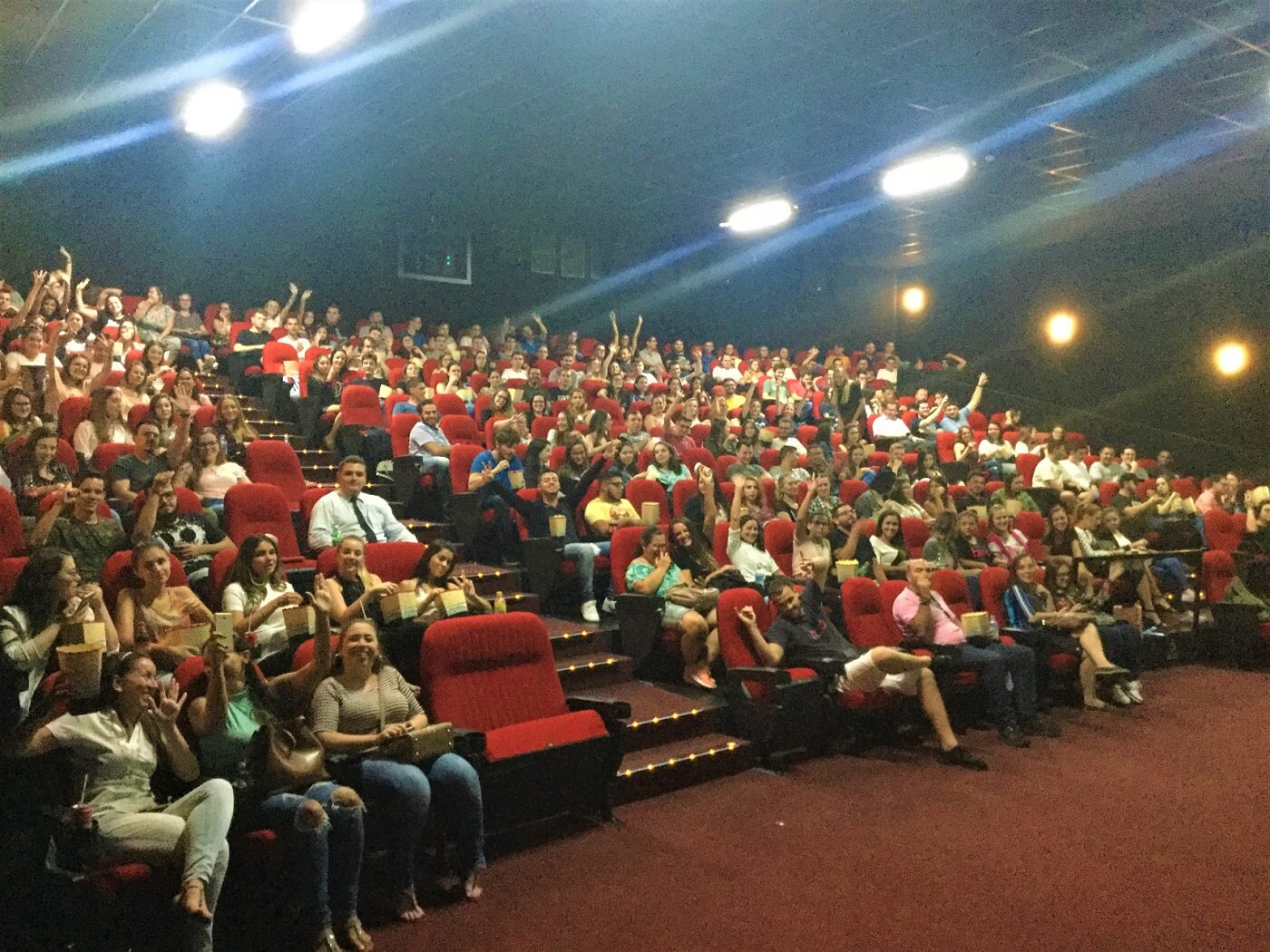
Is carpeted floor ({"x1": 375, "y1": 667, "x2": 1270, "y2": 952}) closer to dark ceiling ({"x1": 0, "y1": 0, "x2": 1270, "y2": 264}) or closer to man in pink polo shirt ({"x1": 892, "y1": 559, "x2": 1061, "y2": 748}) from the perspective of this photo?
man in pink polo shirt ({"x1": 892, "y1": 559, "x2": 1061, "y2": 748})

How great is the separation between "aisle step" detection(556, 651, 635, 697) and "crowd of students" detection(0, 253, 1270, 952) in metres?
0.27

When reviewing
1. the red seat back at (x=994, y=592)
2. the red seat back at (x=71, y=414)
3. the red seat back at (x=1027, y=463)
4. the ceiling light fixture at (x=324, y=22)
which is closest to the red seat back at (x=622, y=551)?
the red seat back at (x=994, y=592)

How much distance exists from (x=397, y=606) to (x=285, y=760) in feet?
2.68

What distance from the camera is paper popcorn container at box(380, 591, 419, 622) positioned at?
3231 millimetres

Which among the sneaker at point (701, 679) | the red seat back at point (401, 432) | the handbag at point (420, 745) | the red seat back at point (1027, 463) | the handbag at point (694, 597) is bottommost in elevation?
the sneaker at point (701, 679)

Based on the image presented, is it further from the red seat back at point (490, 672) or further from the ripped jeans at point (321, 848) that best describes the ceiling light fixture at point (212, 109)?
the ripped jeans at point (321, 848)

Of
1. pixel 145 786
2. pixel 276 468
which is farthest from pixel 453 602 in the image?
pixel 276 468

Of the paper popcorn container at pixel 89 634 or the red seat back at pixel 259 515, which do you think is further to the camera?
the red seat back at pixel 259 515

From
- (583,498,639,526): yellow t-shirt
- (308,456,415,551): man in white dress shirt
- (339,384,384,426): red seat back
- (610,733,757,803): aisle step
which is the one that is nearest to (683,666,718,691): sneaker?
(610,733,757,803): aisle step

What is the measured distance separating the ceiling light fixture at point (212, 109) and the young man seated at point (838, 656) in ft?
18.0

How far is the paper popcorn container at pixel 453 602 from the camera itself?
3.35 meters

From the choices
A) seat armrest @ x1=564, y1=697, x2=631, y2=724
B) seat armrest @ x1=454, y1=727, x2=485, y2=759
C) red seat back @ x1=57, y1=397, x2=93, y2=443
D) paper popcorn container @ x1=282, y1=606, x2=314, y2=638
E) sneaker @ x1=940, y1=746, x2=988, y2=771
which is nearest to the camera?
seat armrest @ x1=454, y1=727, x2=485, y2=759

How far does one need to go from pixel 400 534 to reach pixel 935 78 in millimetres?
4752

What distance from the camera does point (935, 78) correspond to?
249 inches
